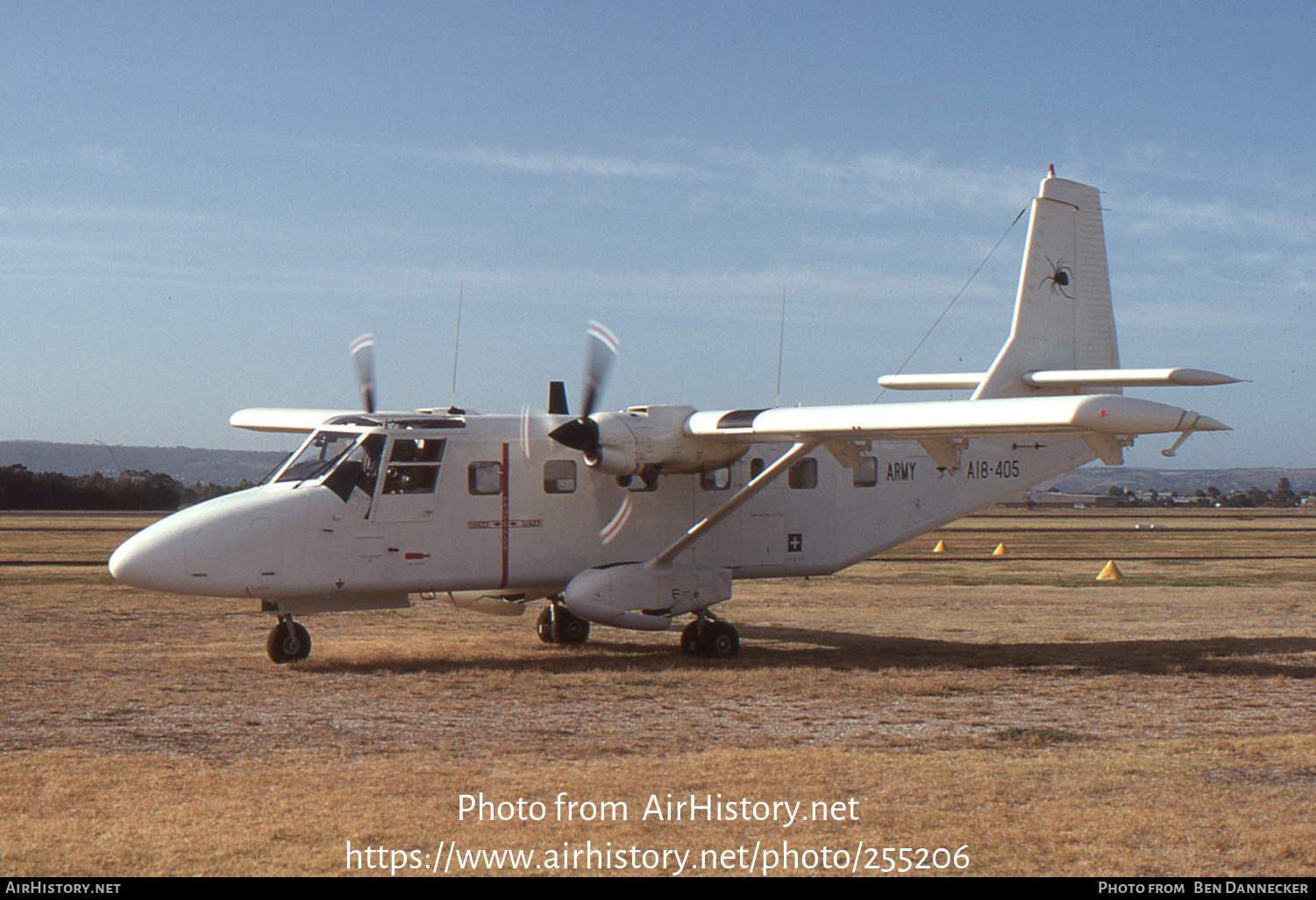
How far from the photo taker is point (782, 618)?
2022cm

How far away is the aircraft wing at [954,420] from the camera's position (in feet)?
38.6

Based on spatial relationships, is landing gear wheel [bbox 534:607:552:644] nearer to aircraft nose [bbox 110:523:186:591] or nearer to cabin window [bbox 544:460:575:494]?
cabin window [bbox 544:460:575:494]

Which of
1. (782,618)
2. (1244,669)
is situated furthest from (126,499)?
(1244,669)

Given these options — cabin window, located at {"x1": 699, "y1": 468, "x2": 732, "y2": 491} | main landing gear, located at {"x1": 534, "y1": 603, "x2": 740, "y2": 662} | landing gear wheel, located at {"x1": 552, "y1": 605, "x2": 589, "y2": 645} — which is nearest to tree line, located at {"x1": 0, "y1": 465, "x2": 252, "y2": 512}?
landing gear wheel, located at {"x1": 552, "y1": 605, "x2": 589, "y2": 645}

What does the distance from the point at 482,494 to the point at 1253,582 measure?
20929 mm

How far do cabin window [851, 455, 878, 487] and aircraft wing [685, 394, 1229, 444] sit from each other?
2806 millimetres

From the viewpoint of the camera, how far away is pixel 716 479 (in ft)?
53.5

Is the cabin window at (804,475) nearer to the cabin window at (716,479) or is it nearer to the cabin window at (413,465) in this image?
the cabin window at (716,479)

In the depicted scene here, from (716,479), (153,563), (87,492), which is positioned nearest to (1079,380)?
(716,479)

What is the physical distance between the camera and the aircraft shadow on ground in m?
14.1

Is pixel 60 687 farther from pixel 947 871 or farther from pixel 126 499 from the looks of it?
pixel 126 499

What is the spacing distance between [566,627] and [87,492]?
268 feet

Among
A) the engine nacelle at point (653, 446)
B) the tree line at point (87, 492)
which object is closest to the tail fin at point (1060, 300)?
the engine nacelle at point (653, 446)

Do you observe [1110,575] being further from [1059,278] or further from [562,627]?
[562,627]
